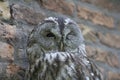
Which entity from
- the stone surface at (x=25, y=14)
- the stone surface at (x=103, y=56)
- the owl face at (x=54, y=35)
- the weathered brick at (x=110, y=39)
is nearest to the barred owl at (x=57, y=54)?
the owl face at (x=54, y=35)

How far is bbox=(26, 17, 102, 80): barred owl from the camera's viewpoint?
181 centimetres

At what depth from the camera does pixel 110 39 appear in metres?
2.42

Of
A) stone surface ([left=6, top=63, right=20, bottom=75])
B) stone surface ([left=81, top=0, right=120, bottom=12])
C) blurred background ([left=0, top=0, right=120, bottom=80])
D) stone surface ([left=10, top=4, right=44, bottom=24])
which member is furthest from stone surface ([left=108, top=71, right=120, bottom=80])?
stone surface ([left=6, top=63, right=20, bottom=75])

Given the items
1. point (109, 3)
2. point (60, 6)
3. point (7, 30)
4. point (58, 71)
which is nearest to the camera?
point (58, 71)

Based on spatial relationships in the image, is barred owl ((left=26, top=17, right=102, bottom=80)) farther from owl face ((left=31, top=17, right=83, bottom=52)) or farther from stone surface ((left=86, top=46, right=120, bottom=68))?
stone surface ((left=86, top=46, right=120, bottom=68))

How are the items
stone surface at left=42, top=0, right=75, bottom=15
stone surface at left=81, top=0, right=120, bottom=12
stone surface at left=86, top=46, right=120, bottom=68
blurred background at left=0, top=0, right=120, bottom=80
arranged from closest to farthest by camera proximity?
blurred background at left=0, top=0, right=120, bottom=80 < stone surface at left=42, top=0, right=75, bottom=15 < stone surface at left=86, top=46, right=120, bottom=68 < stone surface at left=81, top=0, right=120, bottom=12

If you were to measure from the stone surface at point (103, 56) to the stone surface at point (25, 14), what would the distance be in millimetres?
361

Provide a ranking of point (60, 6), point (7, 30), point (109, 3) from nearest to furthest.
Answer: point (7, 30) → point (60, 6) → point (109, 3)

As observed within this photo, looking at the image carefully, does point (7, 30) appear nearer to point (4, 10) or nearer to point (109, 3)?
point (4, 10)

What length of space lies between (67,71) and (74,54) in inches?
5.7

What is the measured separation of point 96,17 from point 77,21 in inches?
6.3

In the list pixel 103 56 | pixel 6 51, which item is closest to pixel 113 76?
pixel 103 56

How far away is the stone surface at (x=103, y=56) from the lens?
7.45 ft

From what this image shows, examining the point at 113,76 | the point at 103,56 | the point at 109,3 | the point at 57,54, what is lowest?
the point at 113,76
